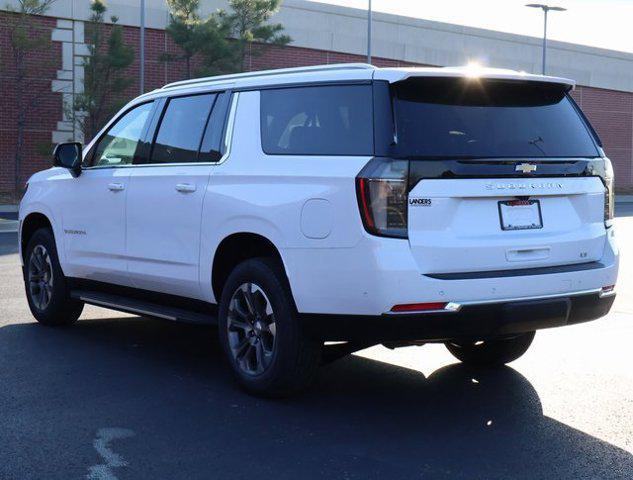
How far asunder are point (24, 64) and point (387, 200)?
27634mm

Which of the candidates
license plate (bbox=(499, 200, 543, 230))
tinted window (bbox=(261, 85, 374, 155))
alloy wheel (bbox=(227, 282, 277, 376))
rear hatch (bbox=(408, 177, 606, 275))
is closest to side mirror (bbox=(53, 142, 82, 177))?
tinted window (bbox=(261, 85, 374, 155))

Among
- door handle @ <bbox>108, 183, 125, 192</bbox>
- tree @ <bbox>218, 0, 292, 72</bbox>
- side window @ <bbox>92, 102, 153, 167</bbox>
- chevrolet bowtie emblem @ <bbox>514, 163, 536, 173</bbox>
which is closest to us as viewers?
chevrolet bowtie emblem @ <bbox>514, 163, 536, 173</bbox>

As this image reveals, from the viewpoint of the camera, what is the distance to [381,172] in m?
5.15

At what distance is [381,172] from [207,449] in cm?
166

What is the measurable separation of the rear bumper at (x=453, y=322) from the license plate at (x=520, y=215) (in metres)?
0.41

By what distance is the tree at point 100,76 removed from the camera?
99.8 ft

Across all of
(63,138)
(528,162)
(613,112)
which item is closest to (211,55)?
(63,138)

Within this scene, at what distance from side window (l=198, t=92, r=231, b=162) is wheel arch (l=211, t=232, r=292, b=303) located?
58cm

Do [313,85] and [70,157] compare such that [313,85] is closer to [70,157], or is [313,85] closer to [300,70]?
[300,70]

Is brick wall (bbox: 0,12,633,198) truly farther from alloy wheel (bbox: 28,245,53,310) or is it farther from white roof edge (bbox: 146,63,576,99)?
white roof edge (bbox: 146,63,576,99)

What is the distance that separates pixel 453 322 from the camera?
16.8 feet

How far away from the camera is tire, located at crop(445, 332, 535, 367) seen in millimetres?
6664

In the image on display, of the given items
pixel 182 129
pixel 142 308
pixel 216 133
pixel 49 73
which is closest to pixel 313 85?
pixel 216 133

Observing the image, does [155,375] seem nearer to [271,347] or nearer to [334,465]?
[271,347]
